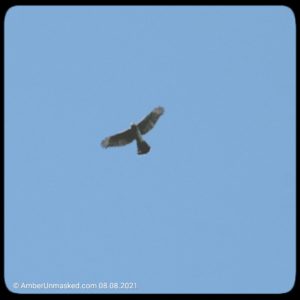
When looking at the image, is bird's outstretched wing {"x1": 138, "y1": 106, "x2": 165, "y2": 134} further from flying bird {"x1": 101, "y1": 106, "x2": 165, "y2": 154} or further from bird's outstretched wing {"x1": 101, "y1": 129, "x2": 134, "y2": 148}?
bird's outstretched wing {"x1": 101, "y1": 129, "x2": 134, "y2": 148}

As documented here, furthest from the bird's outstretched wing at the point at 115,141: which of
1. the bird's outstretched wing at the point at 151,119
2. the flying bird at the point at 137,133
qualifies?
the bird's outstretched wing at the point at 151,119

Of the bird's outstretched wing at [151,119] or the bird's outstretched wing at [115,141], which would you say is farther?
the bird's outstretched wing at [115,141]

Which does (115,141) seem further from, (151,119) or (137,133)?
(151,119)

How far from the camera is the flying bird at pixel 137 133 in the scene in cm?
2053

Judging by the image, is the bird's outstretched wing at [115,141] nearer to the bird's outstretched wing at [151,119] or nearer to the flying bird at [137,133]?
the flying bird at [137,133]

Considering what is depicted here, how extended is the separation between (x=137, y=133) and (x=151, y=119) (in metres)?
0.52

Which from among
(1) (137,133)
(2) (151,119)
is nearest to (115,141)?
(1) (137,133)

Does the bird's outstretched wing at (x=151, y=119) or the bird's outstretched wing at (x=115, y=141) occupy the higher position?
the bird's outstretched wing at (x=151, y=119)

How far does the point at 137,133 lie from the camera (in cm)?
2059

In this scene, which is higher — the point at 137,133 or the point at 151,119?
the point at 151,119

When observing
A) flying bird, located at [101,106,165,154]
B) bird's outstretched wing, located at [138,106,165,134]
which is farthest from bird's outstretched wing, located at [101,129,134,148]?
bird's outstretched wing, located at [138,106,165,134]

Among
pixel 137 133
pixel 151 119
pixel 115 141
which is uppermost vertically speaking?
pixel 151 119
